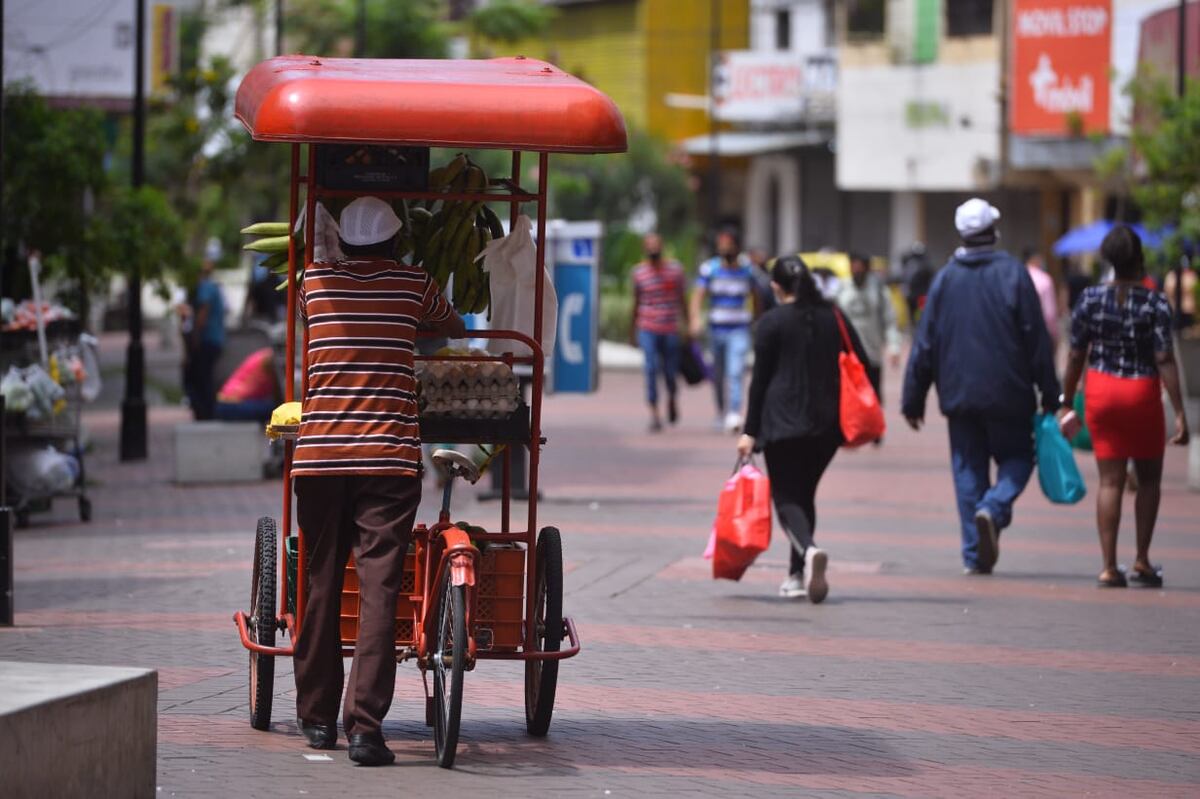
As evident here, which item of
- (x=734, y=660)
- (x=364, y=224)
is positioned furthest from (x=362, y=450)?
(x=734, y=660)

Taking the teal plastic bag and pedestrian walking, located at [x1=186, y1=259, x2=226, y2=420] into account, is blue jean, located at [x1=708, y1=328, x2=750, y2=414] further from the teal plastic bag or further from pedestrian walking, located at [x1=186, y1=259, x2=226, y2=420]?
the teal plastic bag

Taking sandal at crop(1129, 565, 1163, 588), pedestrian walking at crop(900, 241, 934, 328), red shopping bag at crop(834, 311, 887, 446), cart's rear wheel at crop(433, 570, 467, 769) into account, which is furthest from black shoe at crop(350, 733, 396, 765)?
pedestrian walking at crop(900, 241, 934, 328)

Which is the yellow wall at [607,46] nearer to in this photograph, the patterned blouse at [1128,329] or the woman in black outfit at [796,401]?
the patterned blouse at [1128,329]

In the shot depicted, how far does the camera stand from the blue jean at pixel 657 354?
21.1 metres

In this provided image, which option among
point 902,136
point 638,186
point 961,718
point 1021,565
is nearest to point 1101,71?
point 902,136

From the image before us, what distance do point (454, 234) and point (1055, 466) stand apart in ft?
17.0

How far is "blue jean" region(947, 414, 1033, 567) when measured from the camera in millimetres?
11523

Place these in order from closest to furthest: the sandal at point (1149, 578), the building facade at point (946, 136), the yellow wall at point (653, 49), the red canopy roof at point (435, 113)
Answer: the red canopy roof at point (435, 113) < the sandal at point (1149, 578) < the building facade at point (946, 136) < the yellow wall at point (653, 49)

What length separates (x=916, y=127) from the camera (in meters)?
49.8

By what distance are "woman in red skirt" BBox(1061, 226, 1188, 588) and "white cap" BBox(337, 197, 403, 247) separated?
5335 mm

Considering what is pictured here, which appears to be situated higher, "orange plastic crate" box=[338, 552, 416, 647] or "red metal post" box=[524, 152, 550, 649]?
"red metal post" box=[524, 152, 550, 649]

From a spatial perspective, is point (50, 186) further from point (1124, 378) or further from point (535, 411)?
point (535, 411)

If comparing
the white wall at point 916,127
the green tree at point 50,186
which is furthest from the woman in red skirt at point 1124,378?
the white wall at point 916,127

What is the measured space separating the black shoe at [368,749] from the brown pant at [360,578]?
0.02 metres
